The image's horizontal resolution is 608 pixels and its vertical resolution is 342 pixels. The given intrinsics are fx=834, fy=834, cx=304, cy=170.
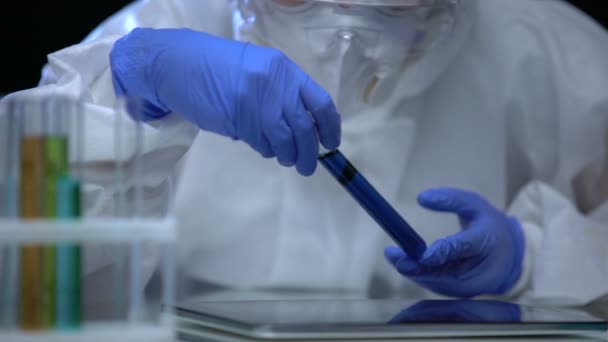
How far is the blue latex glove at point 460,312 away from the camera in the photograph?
35.3 inches

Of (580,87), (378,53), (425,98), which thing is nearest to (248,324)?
(378,53)

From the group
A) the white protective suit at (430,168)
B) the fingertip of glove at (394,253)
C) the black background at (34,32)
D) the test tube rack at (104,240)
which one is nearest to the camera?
the test tube rack at (104,240)

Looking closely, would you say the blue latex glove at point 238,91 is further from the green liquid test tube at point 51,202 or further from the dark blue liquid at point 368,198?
the green liquid test tube at point 51,202

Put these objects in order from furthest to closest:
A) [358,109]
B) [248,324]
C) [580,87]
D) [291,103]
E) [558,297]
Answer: [580,87] → [358,109] → [558,297] → [291,103] → [248,324]

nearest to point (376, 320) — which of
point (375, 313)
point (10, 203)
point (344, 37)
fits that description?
point (375, 313)

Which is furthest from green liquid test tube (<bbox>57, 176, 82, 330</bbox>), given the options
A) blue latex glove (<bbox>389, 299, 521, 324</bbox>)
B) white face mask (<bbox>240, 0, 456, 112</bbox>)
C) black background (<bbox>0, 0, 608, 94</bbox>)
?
black background (<bbox>0, 0, 608, 94</bbox>)

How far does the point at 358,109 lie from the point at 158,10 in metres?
0.39

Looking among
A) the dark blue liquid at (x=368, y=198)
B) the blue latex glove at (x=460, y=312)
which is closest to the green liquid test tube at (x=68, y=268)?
the blue latex glove at (x=460, y=312)

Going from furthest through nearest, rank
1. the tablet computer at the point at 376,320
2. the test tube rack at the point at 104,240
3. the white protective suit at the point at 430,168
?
the white protective suit at the point at 430,168
the tablet computer at the point at 376,320
the test tube rack at the point at 104,240

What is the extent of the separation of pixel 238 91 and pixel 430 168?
0.49m

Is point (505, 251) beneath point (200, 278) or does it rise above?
above

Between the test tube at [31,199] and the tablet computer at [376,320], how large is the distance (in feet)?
0.71

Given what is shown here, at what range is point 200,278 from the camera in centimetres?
144

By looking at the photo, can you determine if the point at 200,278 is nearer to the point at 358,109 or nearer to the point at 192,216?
the point at 192,216
